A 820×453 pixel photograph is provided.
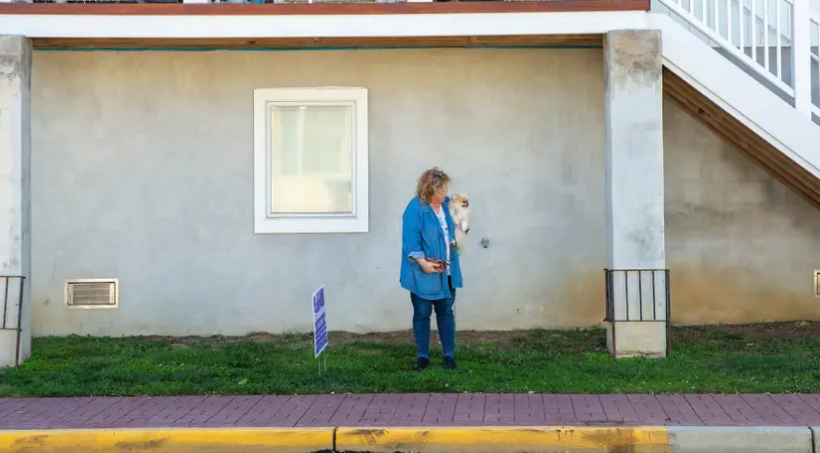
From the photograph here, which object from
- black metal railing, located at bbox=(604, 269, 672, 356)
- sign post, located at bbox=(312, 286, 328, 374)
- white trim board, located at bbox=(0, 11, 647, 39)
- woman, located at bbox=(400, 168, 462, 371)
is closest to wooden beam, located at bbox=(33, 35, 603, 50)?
white trim board, located at bbox=(0, 11, 647, 39)

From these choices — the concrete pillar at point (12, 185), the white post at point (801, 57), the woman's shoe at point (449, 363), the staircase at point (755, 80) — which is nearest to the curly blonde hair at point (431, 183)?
the woman's shoe at point (449, 363)

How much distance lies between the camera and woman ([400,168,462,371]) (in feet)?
27.6

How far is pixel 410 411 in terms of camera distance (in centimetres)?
714

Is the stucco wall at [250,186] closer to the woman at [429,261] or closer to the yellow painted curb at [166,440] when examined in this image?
the woman at [429,261]

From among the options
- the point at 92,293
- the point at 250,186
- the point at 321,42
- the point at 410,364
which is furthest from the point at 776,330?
the point at 92,293

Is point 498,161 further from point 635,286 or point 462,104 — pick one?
point 635,286

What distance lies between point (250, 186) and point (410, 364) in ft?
9.50

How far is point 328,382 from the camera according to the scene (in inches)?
319

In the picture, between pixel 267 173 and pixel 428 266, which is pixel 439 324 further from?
pixel 267 173

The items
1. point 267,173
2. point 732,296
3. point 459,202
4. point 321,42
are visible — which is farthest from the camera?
point 732,296

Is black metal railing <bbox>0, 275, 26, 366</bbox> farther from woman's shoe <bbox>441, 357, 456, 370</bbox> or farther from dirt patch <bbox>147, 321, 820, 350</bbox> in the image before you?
woman's shoe <bbox>441, 357, 456, 370</bbox>

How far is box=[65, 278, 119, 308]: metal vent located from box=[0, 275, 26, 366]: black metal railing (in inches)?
58.7

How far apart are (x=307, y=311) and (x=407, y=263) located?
2.41 metres

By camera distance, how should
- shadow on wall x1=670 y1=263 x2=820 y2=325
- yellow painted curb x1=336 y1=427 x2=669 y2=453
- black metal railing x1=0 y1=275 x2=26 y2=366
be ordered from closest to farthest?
yellow painted curb x1=336 y1=427 x2=669 y2=453
black metal railing x1=0 y1=275 x2=26 y2=366
shadow on wall x1=670 y1=263 x2=820 y2=325
